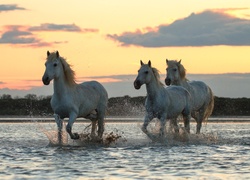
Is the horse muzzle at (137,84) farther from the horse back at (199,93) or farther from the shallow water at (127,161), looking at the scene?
the horse back at (199,93)

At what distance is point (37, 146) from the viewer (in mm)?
16078

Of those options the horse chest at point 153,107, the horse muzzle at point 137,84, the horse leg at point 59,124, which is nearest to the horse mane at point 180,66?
the horse chest at point 153,107

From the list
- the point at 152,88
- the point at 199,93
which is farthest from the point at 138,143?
the point at 199,93

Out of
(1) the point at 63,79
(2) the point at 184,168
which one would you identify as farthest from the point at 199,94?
(2) the point at 184,168

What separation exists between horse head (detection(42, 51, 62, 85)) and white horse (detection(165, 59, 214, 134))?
471 cm

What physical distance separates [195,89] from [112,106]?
44976 mm

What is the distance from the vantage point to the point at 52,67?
616 inches

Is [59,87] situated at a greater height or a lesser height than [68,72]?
lesser

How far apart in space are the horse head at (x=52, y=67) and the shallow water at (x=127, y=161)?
1550 millimetres

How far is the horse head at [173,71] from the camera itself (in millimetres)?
19719

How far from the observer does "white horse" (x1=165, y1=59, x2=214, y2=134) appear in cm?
1975

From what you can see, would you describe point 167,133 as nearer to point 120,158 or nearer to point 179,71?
point 179,71

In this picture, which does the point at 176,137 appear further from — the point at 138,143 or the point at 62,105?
the point at 62,105

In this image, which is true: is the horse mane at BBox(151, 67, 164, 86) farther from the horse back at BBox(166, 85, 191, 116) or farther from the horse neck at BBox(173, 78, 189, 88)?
the horse neck at BBox(173, 78, 189, 88)
